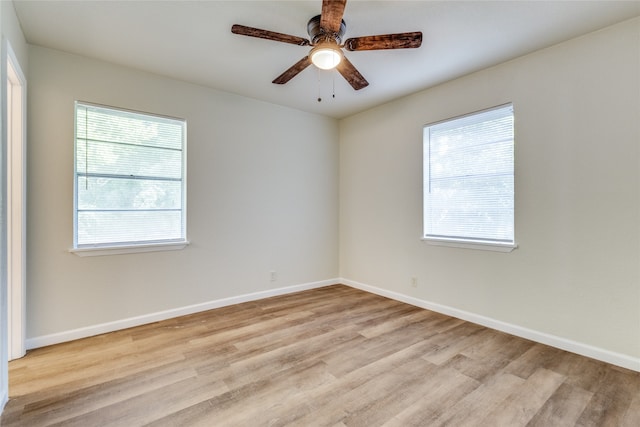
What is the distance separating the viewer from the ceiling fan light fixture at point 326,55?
2049mm

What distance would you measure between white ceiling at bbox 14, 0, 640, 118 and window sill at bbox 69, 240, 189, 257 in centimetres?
183

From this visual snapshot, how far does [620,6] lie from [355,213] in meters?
3.28

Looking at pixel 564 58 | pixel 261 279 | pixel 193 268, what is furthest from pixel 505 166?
pixel 193 268

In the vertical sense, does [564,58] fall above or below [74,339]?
above

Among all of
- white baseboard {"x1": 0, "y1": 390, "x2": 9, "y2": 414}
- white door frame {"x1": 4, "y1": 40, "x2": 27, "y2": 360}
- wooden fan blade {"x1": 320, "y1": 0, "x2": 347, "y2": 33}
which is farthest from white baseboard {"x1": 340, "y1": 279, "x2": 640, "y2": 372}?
white door frame {"x1": 4, "y1": 40, "x2": 27, "y2": 360}

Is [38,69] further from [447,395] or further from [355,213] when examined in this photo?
[447,395]

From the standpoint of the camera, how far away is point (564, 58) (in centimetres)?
257

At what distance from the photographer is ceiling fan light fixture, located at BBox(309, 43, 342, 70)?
2.05 m

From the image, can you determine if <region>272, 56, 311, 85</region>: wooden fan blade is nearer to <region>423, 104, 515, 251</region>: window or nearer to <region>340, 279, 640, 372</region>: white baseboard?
<region>423, 104, 515, 251</region>: window

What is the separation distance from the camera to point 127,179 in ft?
10.1

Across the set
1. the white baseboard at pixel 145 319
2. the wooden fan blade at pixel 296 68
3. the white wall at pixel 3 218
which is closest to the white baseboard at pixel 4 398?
the white wall at pixel 3 218

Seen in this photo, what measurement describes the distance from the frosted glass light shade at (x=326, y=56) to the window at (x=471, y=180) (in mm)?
1848

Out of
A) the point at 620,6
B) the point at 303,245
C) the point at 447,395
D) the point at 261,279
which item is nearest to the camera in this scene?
the point at 447,395

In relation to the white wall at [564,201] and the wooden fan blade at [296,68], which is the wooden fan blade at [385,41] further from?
the white wall at [564,201]
